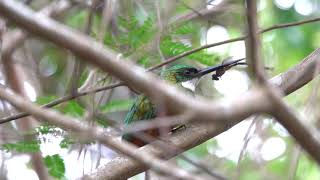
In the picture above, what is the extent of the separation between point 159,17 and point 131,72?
144 cm

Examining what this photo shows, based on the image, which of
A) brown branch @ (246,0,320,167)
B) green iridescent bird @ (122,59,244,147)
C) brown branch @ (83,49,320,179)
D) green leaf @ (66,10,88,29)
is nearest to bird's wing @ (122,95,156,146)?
green iridescent bird @ (122,59,244,147)

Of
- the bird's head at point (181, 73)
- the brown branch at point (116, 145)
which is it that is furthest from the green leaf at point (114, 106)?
the brown branch at point (116, 145)

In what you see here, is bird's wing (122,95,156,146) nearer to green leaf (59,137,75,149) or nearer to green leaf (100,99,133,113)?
green leaf (100,99,133,113)

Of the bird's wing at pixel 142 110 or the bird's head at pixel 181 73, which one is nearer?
the bird's wing at pixel 142 110

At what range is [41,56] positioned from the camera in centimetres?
427

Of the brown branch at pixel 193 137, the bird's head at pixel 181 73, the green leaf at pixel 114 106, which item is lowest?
the brown branch at pixel 193 137

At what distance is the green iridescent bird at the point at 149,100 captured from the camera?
2.47m

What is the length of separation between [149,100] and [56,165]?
21.5 inches

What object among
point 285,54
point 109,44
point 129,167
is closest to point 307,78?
point 129,167

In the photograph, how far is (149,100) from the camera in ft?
8.29

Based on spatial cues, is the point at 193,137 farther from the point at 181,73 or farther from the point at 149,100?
the point at 181,73

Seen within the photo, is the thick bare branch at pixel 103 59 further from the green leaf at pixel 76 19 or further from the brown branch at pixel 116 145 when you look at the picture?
the green leaf at pixel 76 19

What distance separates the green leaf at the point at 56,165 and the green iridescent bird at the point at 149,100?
0.29 metres

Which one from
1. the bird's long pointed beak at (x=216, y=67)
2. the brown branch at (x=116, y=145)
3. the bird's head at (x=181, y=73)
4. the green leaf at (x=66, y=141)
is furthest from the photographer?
the bird's head at (x=181, y=73)
